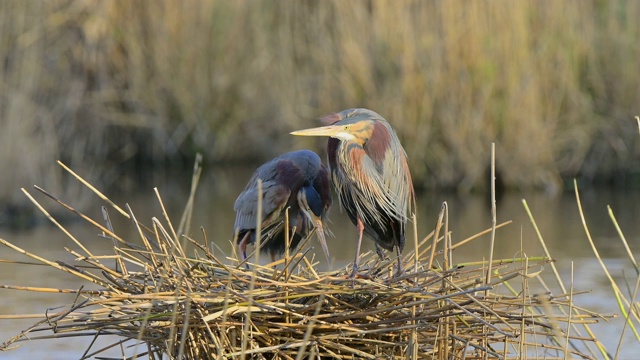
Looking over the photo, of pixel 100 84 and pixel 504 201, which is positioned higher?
pixel 100 84

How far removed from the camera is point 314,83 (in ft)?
38.3

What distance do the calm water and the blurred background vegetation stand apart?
1.50ft

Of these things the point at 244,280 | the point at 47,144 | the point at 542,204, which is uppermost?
the point at 244,280

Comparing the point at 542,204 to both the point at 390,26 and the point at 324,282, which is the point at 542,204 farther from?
the point at 324,282

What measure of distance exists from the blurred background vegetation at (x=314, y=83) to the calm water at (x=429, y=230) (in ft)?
1.50

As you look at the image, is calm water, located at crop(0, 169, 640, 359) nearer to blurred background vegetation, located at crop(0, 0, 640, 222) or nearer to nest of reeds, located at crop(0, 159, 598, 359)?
blurred background vegetation, located at crop(0, 0, 640, 222)

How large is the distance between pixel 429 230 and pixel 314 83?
3350mm

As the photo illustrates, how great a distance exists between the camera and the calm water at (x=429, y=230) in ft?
21.2

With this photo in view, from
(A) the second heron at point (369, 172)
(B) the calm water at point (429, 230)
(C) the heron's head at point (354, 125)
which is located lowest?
(B) the calm water at point (429, 230)

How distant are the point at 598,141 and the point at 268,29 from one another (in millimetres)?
3791

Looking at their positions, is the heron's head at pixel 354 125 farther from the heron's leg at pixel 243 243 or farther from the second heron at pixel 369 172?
the heron's leg at pixel 243 243

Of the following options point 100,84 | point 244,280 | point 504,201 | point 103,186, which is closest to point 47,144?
point 103,186

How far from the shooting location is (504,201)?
1002 cm

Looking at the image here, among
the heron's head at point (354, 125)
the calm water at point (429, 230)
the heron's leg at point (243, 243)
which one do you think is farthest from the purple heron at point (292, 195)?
the calm water at point (429, 230)
